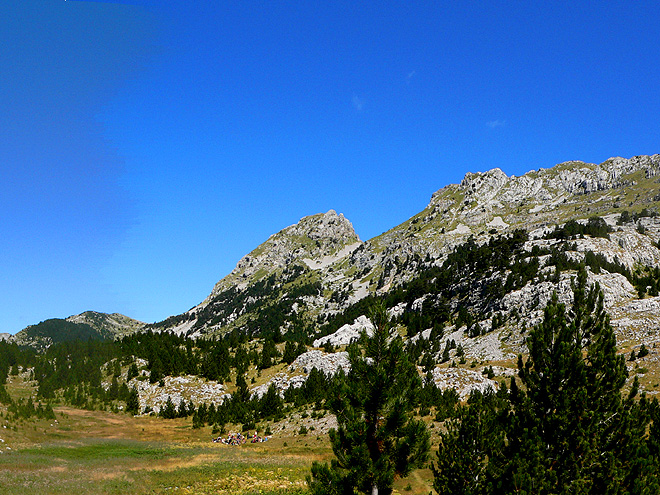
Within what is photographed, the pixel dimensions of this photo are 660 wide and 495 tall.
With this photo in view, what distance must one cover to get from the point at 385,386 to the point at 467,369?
65.3 meters

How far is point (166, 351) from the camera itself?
107m

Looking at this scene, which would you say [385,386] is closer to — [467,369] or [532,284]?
[467,369]

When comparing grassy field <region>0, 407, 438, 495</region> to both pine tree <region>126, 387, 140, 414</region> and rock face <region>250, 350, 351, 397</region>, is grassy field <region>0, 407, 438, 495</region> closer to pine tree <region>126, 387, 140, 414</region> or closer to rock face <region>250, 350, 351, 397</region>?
pine tree <region>126, 387, 140, 414</region>

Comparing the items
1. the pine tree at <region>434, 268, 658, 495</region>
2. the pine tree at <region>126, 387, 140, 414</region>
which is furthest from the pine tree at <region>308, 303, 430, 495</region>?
the pine tree at <region>126, 387, 140, 414</region>

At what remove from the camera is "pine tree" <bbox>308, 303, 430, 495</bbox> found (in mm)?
21531

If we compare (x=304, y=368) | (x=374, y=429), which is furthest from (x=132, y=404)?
(x=374, y=429)

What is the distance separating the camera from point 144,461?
153ft

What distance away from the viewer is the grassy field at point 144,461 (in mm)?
34500

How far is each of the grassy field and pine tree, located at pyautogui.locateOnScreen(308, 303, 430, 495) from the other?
15.6 meters

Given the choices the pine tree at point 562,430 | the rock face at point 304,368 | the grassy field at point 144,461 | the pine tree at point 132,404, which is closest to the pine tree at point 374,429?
the pine tree at point 562,430

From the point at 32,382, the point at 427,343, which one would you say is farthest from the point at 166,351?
the point at 427,343

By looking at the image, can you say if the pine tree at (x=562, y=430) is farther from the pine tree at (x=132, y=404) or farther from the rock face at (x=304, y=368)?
the pine tree at (x=132, y=404)

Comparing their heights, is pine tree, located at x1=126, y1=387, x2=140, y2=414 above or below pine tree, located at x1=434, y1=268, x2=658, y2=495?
below

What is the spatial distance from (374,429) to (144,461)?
37325 millimetres
